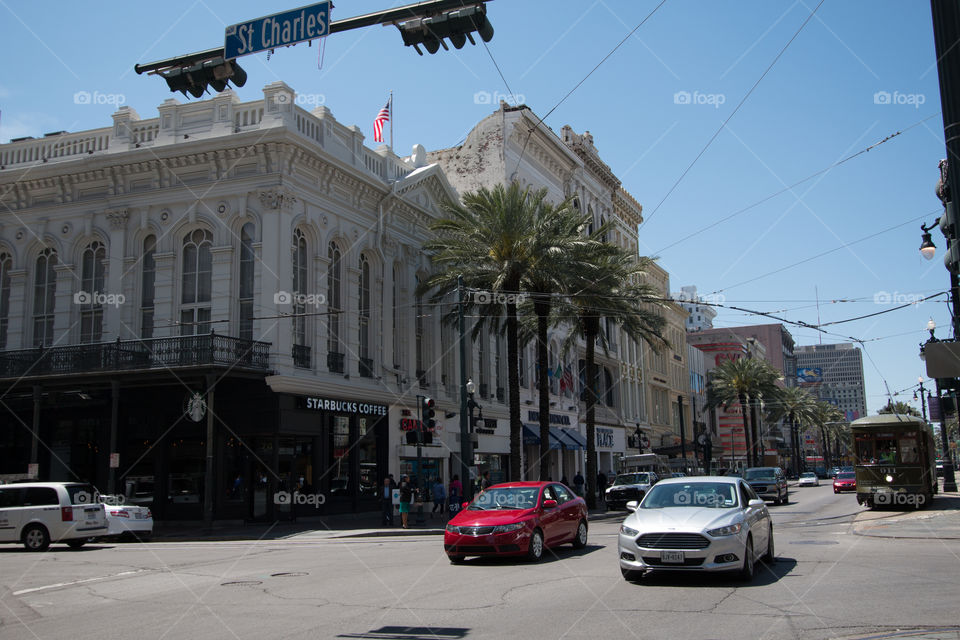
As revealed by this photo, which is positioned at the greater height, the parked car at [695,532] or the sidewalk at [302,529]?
the parked car at [695,532]

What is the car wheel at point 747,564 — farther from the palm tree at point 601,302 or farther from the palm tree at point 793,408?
the palm tree at point 793,408

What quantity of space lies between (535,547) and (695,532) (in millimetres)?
4412

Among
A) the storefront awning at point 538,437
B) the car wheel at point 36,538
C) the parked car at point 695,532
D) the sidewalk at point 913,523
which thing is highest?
the storefront awning at point 538,437

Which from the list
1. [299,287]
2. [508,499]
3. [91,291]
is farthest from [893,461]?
[91,291]

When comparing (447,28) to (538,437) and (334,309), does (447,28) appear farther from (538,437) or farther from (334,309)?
(538,437)

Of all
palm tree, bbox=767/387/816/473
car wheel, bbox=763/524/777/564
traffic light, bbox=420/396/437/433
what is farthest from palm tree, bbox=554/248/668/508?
palm tree, bbox=767/387/816/473

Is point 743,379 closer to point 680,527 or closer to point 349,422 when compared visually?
point 349,422

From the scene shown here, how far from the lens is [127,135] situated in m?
31.9

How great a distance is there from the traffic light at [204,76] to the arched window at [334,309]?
2114 centimetres

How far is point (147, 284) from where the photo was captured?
3156 cm

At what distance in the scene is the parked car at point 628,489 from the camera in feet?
110

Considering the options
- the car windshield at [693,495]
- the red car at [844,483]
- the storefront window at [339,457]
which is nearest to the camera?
the car windshield at [693,495]

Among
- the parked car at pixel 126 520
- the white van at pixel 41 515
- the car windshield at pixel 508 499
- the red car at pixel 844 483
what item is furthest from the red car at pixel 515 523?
the red car at pixel 844 483

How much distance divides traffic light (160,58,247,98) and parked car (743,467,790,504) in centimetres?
3279
